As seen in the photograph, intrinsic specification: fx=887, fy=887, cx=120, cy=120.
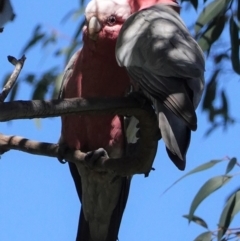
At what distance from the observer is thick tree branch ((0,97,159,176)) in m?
1.63

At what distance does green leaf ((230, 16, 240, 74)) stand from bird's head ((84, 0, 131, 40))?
1.57 feet

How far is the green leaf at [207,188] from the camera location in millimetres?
2475

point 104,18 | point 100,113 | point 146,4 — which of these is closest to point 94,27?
point 104,18

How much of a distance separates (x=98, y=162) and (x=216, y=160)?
0.69 m

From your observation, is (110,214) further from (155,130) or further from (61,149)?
(155,130)

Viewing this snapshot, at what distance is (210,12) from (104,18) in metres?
0.62

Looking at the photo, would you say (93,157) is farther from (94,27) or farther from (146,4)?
(146,4)

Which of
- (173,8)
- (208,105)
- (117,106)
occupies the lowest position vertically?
(208,105)

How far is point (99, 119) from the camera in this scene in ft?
7.11

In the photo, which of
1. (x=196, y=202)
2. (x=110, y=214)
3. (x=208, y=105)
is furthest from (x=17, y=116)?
(x=208, y=105)

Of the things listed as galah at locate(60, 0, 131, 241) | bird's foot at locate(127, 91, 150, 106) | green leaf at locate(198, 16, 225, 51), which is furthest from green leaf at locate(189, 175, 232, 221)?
bird's foot at locate(127, 91, 150, 106)

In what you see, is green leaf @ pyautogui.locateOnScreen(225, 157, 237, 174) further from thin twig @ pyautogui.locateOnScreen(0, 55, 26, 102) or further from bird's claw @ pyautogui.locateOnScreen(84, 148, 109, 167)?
thin twig @ pyautogui.locateOnScreen(0, 55, 26, 102)

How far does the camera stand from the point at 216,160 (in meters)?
2.54

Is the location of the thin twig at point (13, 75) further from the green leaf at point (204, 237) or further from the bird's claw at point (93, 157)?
the green leaf at point (204, 237)
